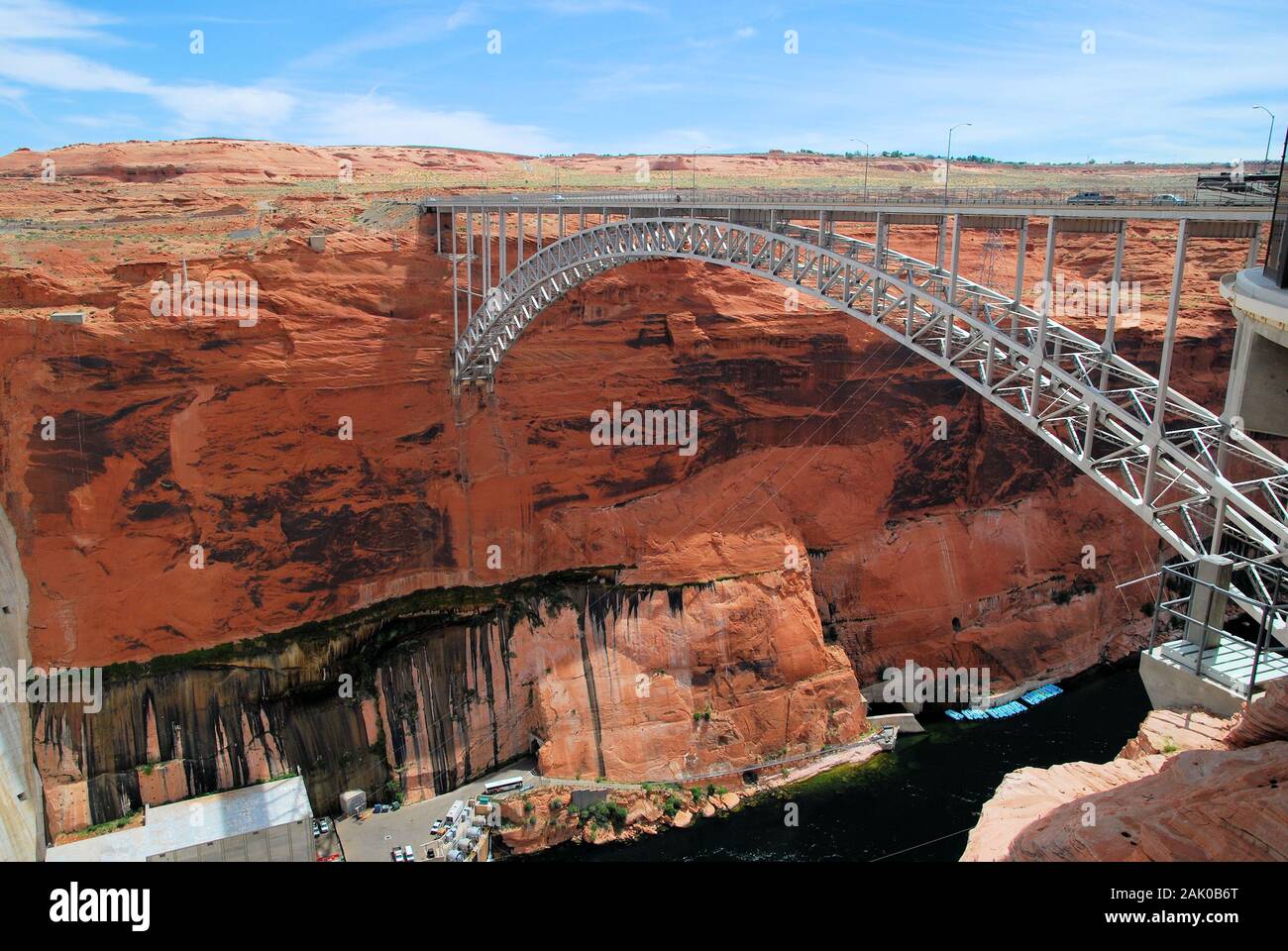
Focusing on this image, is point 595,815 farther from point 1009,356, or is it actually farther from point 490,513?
point 1009,356

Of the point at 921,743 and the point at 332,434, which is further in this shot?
the point at 921,743

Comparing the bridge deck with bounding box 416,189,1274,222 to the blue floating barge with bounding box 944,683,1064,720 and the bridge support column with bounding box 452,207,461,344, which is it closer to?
the bridge support column with bounding box 452,207,461,344

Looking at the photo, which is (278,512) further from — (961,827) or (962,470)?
(962,470)

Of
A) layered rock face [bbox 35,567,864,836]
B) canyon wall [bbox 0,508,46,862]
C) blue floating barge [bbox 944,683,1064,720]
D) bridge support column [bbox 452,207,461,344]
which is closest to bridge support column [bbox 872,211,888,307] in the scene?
layered rock face [bbox 35,567,864,836]

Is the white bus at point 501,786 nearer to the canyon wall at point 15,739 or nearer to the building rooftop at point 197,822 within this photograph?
the building rooftop at point 197,822

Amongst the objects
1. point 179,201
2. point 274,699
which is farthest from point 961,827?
point 179,201

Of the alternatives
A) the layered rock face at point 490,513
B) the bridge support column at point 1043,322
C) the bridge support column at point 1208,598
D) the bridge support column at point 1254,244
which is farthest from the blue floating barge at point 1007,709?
the bridge support column at point 1254,244
